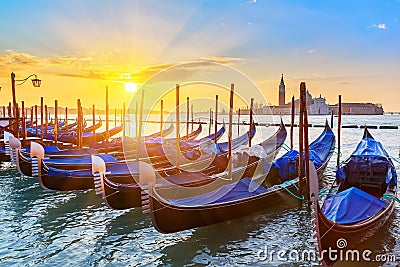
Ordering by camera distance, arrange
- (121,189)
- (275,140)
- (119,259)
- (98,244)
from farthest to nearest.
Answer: (275,140)
(121,189)
(98,244)
(119,259)

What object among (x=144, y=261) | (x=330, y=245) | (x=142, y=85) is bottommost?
(x=144, y=261)

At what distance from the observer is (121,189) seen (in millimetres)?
6125

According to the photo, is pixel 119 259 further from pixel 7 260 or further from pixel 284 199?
pixel 284 199

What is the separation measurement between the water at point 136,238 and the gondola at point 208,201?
0.24m

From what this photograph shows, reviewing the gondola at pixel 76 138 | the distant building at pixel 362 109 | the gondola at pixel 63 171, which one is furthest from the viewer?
the distant building at pixel 362 109

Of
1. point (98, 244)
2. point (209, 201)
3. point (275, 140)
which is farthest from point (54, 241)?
point (275, 140)

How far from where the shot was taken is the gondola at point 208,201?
477 cm

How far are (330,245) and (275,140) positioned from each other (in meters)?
9.19

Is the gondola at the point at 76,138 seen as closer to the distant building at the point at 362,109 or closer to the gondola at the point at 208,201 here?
the gondola at the point at 208,201

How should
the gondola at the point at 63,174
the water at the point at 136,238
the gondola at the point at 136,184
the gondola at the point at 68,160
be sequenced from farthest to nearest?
1. the gondola at the point at 68,160
2. the gondola at the point at 63,174
3. the gondola at the point at 136,184
4. the water at the point at 136,238

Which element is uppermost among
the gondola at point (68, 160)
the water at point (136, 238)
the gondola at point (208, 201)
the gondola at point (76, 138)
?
the gondola at point (76, 138)

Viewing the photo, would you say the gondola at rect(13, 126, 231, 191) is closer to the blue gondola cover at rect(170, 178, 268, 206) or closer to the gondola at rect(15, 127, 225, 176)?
the gondola at rect(15, 127, 225, 176)

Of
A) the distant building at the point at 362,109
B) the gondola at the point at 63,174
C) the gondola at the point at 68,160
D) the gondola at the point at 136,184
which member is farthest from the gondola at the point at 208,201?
the distant building at the point at 362,109

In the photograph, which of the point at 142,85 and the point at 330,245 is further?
the point at 142,85
